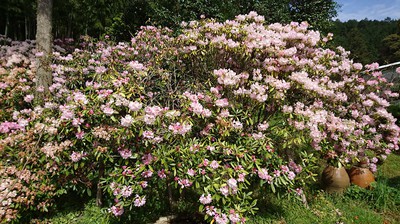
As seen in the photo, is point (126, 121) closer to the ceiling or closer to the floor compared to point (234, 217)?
closer to the ceiling

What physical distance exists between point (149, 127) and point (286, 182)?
1467 millimetres

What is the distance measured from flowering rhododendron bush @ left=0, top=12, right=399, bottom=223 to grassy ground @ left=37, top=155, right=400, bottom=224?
0.72ft

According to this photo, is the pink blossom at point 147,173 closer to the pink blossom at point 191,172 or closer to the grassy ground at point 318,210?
the pink blossom at point 191,172

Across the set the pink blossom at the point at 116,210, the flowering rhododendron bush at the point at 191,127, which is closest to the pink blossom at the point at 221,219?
the flowering rhododendron bush at the point at 191,127

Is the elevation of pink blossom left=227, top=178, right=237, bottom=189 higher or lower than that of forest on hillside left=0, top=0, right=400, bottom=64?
lower

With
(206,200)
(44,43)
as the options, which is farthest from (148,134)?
(44,43)

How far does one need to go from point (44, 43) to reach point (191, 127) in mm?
2566

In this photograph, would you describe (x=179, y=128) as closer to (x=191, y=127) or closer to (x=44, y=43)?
(x=191, y=127)

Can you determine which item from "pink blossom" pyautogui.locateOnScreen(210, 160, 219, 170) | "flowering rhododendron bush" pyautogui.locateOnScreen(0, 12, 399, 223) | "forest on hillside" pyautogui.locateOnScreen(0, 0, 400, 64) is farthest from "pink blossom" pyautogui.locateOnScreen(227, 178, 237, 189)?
"forest on hillside" pyautogui.locateOnScreen(0, 0, 400, 64)

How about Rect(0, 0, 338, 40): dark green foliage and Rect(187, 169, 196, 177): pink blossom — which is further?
Rect(0, 0, 338, 40): dark green foliage

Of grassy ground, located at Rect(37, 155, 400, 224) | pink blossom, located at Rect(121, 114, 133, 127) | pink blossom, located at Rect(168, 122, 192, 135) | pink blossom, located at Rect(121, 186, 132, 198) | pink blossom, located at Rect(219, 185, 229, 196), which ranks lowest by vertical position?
grassy ground, located at Rect(37, 155, 400, 224)

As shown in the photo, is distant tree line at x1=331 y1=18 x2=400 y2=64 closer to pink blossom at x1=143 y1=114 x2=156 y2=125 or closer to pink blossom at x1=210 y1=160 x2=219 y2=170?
pink blossom at x1=210 y1=160 x2=219 y2=170

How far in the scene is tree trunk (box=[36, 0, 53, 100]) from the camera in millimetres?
3332

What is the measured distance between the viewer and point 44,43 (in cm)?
355
